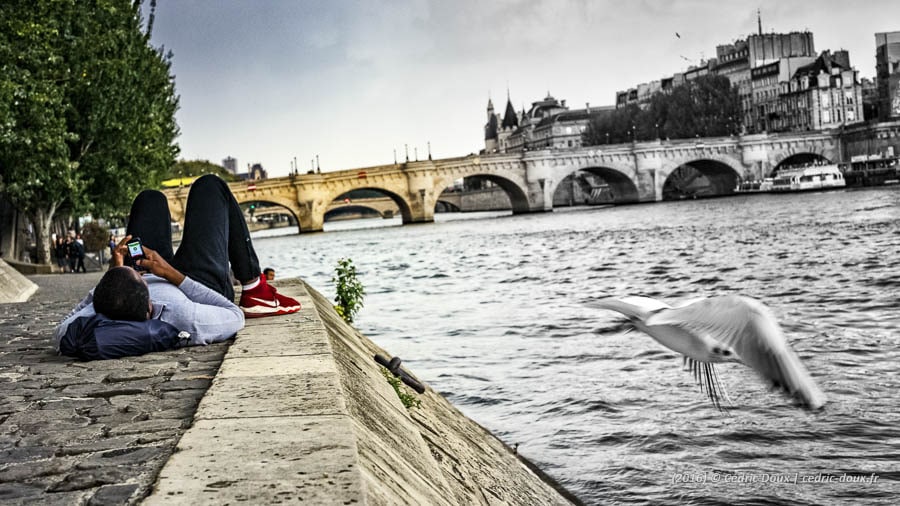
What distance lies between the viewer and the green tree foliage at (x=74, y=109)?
21.6 metres

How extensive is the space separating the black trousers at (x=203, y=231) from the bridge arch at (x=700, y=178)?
7133cm

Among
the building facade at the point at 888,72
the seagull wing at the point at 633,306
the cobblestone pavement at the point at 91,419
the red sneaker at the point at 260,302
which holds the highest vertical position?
the building facade at the point at 888,72

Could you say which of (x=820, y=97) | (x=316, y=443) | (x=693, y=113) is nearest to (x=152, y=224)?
(x=316, y=443)

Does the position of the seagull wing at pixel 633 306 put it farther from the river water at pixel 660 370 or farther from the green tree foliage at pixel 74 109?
the green tree foliage at pixel 74 109

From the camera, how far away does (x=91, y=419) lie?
150 inches

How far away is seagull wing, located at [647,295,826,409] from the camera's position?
8.16 feet

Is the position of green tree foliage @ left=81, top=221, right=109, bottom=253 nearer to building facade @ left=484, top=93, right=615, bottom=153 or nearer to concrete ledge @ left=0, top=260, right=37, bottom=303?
concrete ledge @ left=0, top=260, right=37, bottom=303

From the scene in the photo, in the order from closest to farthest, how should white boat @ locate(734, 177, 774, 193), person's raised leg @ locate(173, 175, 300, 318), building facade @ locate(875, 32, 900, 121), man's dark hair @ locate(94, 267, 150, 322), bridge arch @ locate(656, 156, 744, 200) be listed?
man's dark hair @ locate(94, 267, 150, 322)
person's raised leg @ locate(173, 175, 300, 318)
white boat @ locate(734, 177, 774, 193)
bridge arch @ locate(656, 156, 744, 200)
building facade @ locate(875, 32, 900, 121)

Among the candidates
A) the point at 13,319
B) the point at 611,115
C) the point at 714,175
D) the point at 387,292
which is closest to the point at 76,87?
the point at 387,292

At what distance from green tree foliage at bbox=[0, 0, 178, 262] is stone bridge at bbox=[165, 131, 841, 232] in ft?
118

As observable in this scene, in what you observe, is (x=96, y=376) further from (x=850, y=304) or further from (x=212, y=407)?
(x=850, y=304)

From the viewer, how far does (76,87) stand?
80.9 feet

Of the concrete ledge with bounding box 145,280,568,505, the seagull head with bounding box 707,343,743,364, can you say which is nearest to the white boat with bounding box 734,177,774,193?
the concrete ledge with bounding box 145,280,568,505


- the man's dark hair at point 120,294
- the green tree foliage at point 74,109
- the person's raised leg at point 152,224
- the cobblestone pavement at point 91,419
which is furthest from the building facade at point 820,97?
the cobblestone pavement at point 91,419
